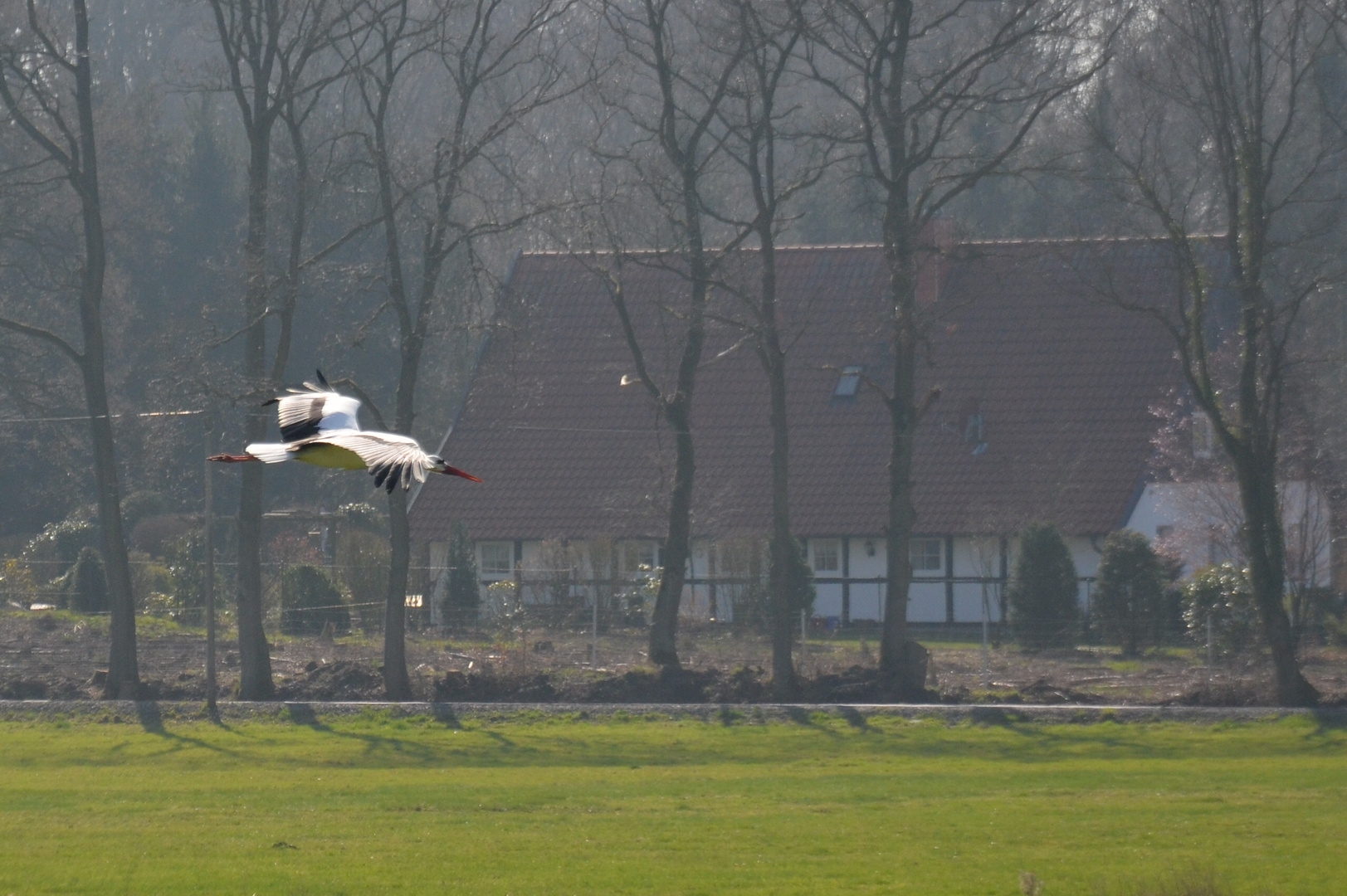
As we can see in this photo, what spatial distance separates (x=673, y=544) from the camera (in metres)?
26.8

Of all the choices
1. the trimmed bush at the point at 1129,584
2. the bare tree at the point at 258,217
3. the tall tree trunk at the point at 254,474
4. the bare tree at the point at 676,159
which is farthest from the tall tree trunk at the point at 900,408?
the tall tree trunk at the point at 254,474

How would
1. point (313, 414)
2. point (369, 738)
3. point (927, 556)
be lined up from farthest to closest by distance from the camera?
point (927, 556) → point (369, 738) → point (313, 414)

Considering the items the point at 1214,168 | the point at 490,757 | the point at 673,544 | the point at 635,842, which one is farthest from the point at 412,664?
the point at 1214,168

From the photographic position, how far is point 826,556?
34938 mm

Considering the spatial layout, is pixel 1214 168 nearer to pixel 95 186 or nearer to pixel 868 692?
pixel 868 692

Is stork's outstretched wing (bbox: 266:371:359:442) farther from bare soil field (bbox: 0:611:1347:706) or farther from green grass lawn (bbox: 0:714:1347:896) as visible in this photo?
bare soil field (bbox: 0:611:1347:706)

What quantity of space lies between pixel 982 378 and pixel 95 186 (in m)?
20.2

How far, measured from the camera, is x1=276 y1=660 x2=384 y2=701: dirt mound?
24.2 m

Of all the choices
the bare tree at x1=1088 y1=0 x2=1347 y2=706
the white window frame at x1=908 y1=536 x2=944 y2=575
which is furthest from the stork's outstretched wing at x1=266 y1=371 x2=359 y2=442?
the white window frame at x1=908 y1=536 x2=944 y2=575

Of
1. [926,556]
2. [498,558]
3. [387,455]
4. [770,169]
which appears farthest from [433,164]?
[387,455]

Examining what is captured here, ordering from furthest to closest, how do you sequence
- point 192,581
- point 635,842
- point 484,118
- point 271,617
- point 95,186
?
point 484,118
point 192,581
point 271,617
point 95,186
point 635,842

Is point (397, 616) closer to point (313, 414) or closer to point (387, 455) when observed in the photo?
point (313, 414)

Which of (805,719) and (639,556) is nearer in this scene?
(805,719)

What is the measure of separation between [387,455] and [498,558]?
30249 millimetres
